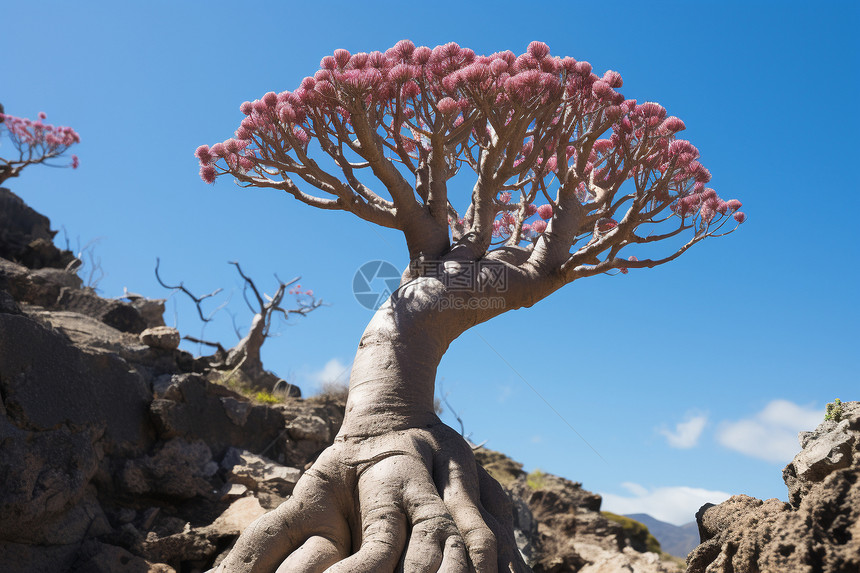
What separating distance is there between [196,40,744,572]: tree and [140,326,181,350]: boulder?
2.81 m

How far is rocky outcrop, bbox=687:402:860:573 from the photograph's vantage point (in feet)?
12.0

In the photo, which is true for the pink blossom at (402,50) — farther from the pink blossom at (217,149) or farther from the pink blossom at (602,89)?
the pink blossom at (217,149)

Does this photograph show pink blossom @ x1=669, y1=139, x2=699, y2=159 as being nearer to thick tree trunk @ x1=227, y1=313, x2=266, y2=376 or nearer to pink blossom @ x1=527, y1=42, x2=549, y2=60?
pink blossom @ x1=527, y1=42, x2=549, y2=60

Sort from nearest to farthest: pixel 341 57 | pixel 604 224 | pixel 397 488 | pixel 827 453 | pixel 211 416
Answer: pixel 827 453 < pixel 397 488 < pixel 341 57 < pixel 211 416 < pixel 604 224

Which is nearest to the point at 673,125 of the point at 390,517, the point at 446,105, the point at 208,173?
the point at 446,105

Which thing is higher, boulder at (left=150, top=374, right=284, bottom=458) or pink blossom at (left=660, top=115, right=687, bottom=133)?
pink blossom at (left=660, top=115, right=687, bottom=133)

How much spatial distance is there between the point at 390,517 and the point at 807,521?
118 inches

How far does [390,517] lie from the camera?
17.1 ft

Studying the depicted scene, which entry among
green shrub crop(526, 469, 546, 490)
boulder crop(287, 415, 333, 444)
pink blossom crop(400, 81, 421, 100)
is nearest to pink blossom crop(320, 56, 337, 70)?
pink blossom crop(400, 81, 421, 100)

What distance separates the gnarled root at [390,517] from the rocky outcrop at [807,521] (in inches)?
67.2

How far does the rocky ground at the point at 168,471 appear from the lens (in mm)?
4375

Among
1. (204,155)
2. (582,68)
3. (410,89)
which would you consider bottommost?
(204,155)

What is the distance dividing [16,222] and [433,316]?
46.9ft

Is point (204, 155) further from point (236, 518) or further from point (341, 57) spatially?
point (236, 518)
